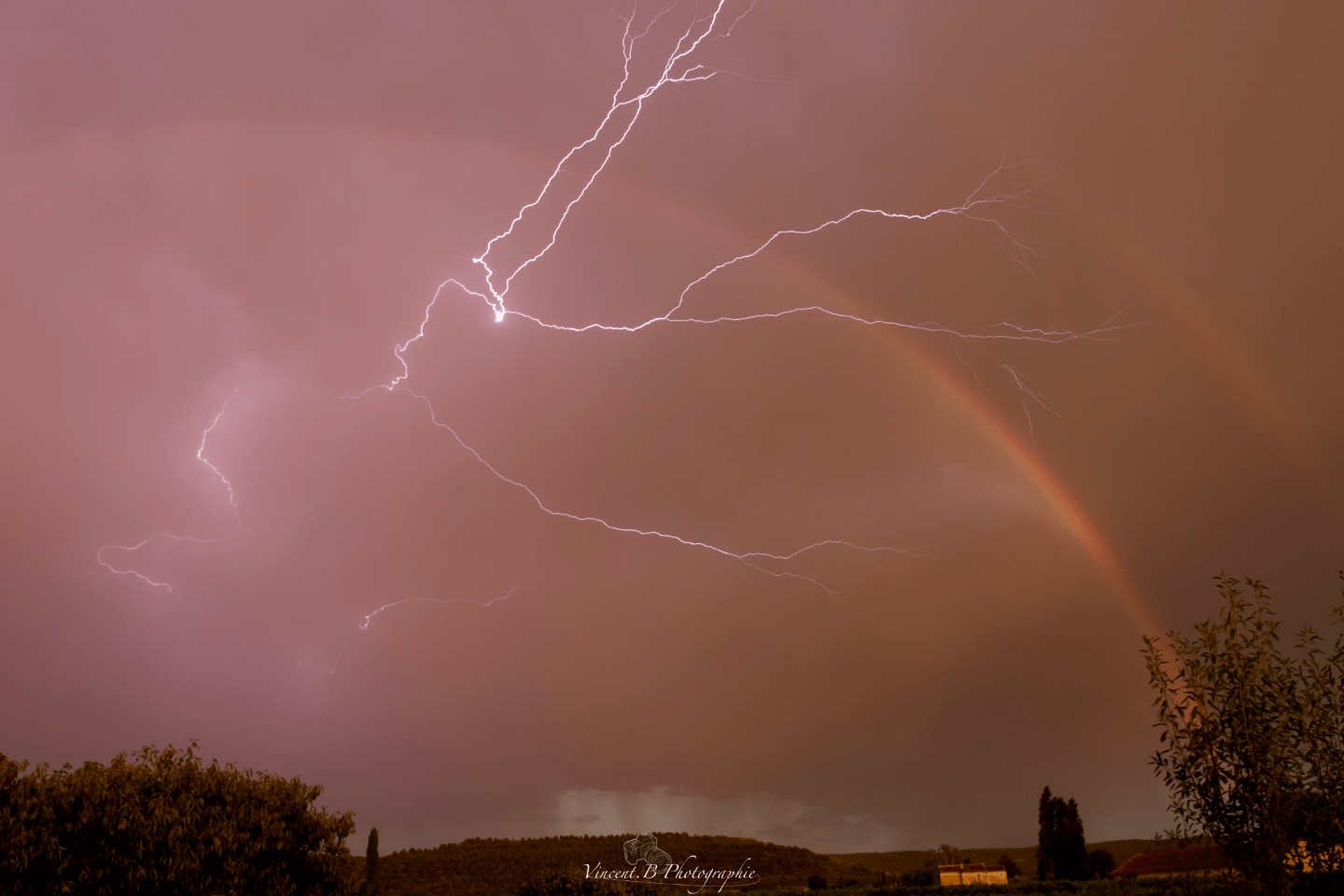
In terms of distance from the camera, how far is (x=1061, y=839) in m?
48.5

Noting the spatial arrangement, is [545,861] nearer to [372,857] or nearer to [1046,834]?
[372,857]

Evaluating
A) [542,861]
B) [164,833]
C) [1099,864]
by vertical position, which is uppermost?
[164,833]

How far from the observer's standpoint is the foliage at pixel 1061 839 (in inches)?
1897

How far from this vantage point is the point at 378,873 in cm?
4144

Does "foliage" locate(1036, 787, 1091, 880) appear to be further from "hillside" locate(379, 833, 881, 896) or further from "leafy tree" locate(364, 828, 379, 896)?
"leafy tree" locate(364, 828, 379, 896)

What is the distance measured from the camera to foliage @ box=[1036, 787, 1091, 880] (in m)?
48.2

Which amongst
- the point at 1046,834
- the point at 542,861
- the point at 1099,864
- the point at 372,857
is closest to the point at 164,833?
the point at 372,857

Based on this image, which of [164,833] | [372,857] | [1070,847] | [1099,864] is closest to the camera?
[164,833]

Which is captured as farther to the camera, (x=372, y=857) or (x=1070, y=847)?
(x=1070, y=847)

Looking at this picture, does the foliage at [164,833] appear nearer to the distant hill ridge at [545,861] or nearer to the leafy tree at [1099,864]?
the distant hill ridge at [545,861]

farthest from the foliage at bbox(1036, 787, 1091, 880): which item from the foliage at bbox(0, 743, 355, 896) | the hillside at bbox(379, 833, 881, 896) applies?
the foliage at bbox(0, 743, 355, 896)

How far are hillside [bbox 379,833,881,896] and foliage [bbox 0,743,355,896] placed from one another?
1005 inches

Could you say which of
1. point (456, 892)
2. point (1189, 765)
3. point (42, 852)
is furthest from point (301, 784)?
point (456, 892)

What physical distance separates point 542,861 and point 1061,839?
2937 cm
